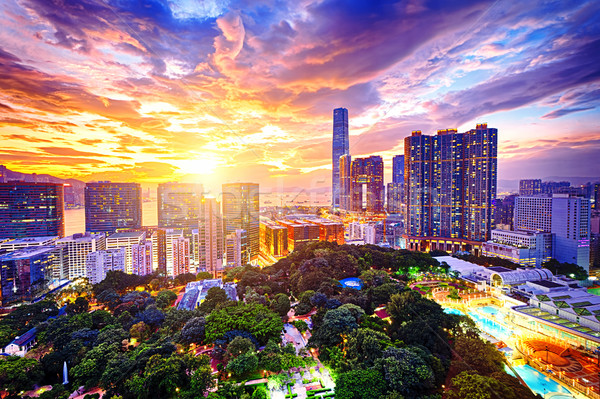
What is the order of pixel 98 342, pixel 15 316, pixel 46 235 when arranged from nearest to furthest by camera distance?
pixel 98 342
pixel 15 316
pixel 46 235

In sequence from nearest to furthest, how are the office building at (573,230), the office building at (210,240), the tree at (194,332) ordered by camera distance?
the tree at (194,332) → the office building at (573,230) → the office building at (210,240)

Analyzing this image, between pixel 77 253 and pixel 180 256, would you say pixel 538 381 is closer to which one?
pixel 180 256

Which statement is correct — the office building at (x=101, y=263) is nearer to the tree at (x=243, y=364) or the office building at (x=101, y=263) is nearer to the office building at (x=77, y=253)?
the office building at (x=77, y=253)

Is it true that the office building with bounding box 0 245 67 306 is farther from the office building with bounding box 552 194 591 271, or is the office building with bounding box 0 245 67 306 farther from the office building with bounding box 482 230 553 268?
the office building with bounding box 552 194 591 271

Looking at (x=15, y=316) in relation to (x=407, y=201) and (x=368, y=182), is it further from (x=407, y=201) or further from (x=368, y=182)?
(x=368, y=182)

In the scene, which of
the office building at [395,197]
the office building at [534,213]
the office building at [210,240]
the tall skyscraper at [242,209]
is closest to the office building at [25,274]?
the office building at [210,240]

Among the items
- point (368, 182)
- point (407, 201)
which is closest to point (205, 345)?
point (407, 201)
